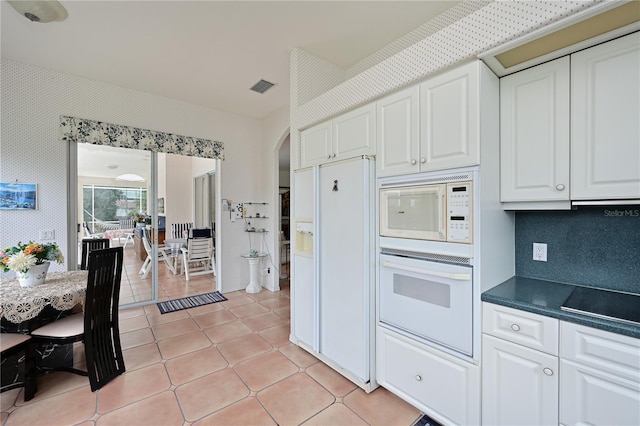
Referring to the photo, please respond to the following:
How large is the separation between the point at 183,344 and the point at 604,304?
3296 millimetres

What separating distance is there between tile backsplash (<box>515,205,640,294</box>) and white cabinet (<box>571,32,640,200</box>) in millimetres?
296

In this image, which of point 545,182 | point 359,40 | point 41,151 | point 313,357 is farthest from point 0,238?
point 545,182

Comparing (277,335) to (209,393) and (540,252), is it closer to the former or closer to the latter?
(209,393)

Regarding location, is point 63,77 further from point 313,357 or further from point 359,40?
point 313,357

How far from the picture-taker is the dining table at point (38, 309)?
188 cm

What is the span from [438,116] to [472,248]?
0.81 metres

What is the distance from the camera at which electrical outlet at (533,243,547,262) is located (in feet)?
5.99

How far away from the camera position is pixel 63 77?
10.7 ft

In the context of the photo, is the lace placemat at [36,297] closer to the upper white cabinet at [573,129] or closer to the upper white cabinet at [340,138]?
the upper white cabinet at [340,138]

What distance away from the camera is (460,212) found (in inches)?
62.2

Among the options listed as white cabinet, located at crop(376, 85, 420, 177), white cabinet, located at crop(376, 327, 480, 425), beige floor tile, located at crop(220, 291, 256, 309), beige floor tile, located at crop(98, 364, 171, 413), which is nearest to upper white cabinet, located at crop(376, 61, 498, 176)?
white cabinet, located at crop(376, 85, 420, 177)

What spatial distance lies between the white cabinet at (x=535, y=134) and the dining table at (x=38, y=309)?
3.22 metres

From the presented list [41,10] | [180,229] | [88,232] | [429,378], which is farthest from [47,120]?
[429,378]

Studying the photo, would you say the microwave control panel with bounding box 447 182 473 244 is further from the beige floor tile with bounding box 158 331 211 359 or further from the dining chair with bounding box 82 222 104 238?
the dining chair with bounding box 82 222 104 238
